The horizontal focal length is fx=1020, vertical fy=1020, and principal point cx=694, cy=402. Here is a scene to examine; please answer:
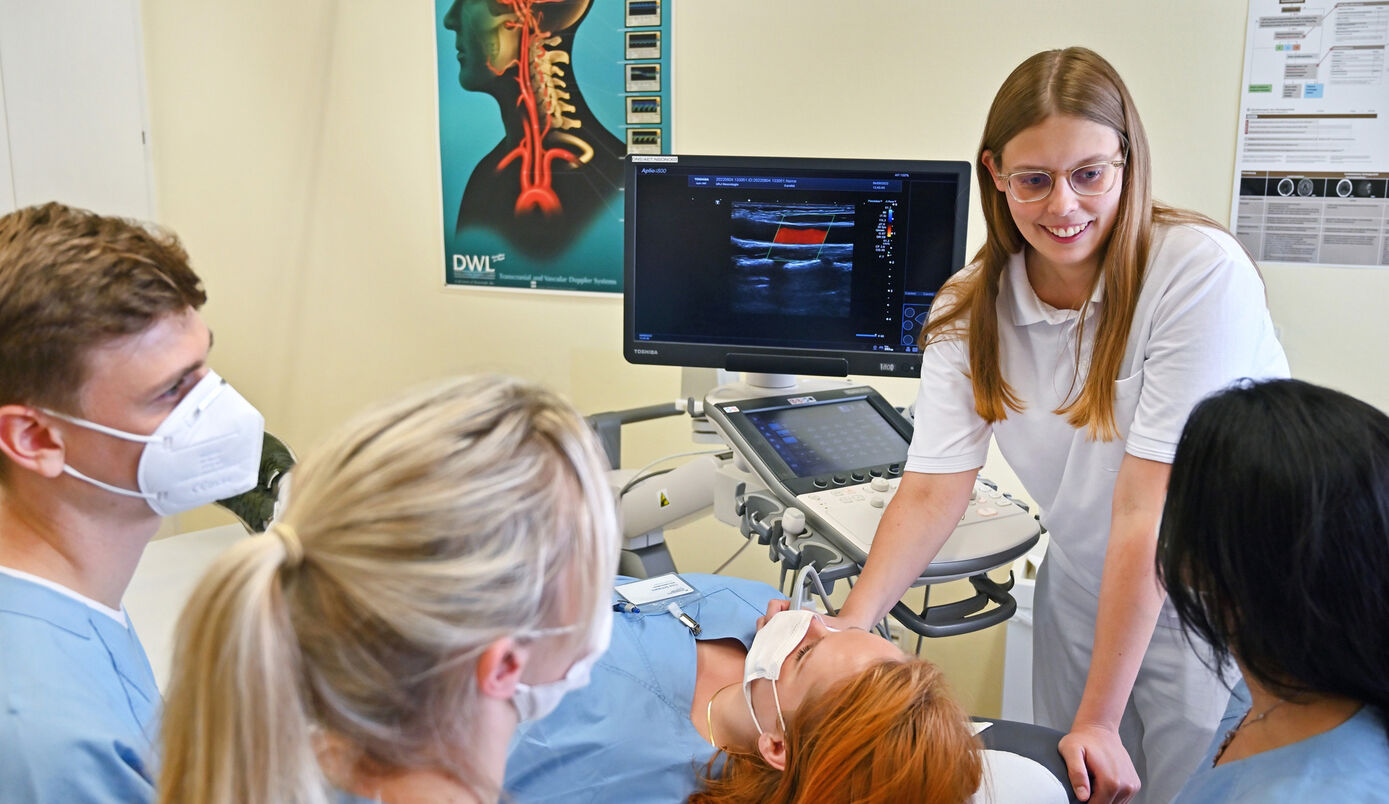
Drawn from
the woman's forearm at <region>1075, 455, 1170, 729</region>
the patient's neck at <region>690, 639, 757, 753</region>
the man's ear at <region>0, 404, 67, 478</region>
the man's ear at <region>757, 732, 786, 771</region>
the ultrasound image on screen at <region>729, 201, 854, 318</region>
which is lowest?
the patient's neck at <region>690, 639, 757, 753</region>

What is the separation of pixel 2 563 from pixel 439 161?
2.17 metres

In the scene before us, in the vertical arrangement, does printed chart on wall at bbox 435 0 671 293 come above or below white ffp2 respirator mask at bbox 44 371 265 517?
above

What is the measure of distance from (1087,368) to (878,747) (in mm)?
634

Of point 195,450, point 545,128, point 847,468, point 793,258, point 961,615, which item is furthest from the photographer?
point 545,128

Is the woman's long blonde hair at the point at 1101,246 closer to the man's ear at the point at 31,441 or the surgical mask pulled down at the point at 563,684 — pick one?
the surgical mask pulled down at the point at 563,684

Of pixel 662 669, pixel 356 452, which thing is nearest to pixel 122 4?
pixel 662 669

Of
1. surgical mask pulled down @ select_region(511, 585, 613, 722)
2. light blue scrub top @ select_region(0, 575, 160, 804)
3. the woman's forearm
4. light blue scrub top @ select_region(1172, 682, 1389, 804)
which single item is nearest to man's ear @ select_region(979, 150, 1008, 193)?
the woman's forearm

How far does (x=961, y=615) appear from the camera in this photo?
164 cm

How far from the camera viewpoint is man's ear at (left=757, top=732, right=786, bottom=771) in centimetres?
133

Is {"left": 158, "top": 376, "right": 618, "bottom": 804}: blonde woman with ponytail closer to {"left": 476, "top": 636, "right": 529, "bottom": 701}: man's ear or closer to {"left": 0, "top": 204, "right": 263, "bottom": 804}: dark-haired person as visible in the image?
{"left": 476, "top": 636, "right": 529, "bottom": 701}: man's ear

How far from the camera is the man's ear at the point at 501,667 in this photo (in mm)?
737

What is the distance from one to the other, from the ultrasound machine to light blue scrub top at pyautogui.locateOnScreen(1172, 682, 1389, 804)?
2.85 ft

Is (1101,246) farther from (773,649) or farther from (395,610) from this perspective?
(395,610)

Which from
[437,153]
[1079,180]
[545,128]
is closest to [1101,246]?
[1079,180]
